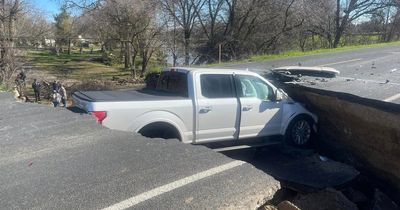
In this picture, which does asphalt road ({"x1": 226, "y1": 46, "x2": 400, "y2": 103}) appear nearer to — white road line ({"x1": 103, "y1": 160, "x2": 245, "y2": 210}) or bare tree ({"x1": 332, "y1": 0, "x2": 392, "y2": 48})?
white road line ({"x1": 103, "y1": 160, "x2": 245, "y2": 210})

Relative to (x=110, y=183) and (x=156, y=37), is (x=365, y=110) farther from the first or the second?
(x=156, y=37)

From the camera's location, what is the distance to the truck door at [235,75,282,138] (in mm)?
7180

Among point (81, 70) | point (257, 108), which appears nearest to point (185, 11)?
point (81, 70)

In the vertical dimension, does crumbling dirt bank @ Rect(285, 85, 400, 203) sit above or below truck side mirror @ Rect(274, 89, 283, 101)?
below

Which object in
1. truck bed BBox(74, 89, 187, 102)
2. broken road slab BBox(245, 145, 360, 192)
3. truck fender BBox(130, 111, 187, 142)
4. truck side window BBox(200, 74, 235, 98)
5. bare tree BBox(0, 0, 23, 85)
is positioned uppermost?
bare tree BBox(0, 0, 23, 85)

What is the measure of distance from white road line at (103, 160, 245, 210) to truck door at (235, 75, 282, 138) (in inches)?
94.7

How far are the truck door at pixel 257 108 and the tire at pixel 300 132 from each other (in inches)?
14.2

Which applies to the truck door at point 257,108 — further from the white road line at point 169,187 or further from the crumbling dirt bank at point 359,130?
the white road line at point 169,187

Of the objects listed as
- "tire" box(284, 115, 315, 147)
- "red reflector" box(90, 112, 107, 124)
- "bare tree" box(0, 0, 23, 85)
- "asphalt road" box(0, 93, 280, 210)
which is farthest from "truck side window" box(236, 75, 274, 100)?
"bare tree" box(0, 0, 23, 85)

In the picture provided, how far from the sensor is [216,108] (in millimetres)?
6793

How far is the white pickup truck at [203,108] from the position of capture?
5.98 metres

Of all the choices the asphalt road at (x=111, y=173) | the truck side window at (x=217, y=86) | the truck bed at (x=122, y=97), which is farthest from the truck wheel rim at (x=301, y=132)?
the asphalt road at (x=111, y=173)

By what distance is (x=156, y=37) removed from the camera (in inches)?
1124

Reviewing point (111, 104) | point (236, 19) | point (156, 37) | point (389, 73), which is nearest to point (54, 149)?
point (111, 104)
